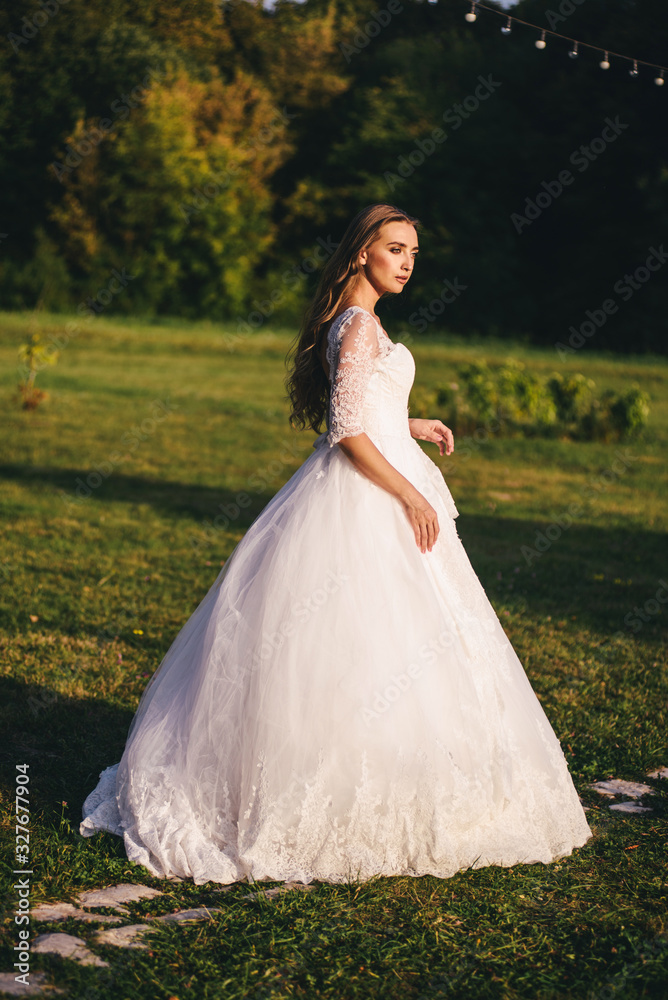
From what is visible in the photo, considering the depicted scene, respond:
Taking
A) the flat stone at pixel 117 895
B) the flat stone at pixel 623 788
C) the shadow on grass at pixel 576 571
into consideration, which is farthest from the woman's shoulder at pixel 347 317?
the shadow on grass at pixel 576 571

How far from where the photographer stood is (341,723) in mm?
3139

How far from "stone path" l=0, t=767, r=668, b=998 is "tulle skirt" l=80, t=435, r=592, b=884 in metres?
0.11

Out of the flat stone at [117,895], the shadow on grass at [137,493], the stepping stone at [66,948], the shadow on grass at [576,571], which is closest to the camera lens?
the stepping stone at [66,948]

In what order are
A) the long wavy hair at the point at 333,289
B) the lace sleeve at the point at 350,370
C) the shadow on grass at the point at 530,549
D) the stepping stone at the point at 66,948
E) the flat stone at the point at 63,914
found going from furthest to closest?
the shadow on grass at the point at 530,549, the long wavy hair at the point at 333,289, the lace sleeve at the point at 350,370, the flat stone at the point at 63,914, the stepping stone at the point at 66,948

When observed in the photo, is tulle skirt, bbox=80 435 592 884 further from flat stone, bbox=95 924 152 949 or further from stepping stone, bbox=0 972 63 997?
stepping stone, bbox=0 972 63 997

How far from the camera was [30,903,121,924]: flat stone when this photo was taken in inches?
116

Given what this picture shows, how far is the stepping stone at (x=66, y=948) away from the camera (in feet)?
8.91

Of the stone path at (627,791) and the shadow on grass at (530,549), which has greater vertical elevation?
the shadow on grass at (530,549)

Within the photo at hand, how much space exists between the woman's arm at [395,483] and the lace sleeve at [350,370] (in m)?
0.05

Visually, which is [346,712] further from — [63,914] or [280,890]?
[63,914]

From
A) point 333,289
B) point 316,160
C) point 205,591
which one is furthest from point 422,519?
point 316,160

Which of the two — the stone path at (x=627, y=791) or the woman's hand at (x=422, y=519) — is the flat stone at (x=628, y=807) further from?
the woman's hand at (x=422, y=519)

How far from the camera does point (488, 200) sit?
140 feet

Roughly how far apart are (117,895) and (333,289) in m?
2.26
